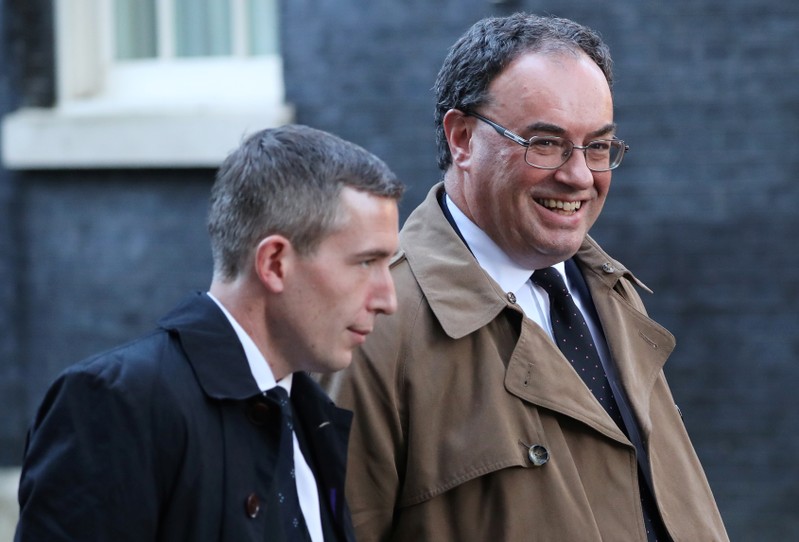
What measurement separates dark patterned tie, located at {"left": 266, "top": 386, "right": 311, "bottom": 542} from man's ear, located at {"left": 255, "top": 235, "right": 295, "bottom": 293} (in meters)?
0.21

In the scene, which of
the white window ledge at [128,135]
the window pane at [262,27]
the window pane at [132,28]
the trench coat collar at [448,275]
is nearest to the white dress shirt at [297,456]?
the trench coat collar at [448,275]

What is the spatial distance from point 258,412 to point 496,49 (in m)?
1.12

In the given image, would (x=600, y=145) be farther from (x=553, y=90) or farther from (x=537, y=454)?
(x=537, y=454)

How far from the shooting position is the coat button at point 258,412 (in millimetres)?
2207

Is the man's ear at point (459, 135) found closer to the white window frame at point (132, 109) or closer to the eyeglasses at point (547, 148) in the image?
the eyeglasses at point (547, 148)

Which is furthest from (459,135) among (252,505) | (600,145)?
(252,505)

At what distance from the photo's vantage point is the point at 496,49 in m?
2.87

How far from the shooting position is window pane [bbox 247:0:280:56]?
264 inches

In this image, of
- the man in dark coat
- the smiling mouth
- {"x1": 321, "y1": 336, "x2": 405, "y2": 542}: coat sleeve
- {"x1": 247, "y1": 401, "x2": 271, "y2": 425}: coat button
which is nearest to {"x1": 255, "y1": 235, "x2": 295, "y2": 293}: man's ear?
the man in dark coat

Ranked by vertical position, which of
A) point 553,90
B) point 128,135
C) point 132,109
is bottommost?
point 128,135

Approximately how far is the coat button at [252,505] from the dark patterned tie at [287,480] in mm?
81

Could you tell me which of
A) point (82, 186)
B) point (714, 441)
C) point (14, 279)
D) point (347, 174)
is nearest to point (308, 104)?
point (82, 186)

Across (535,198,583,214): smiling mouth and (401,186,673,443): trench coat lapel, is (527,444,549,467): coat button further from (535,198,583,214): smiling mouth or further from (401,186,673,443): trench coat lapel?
(535,198,583,214): smiling mouth

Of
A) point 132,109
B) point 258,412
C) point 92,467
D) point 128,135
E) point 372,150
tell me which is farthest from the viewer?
point 132,109
